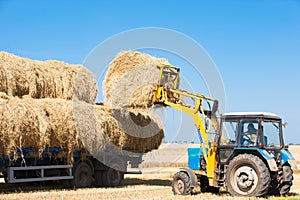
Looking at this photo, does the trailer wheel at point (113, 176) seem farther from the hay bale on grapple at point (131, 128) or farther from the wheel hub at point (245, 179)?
the wheel hub at point (245, 179)

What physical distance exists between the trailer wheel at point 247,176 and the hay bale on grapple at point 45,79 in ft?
20.3

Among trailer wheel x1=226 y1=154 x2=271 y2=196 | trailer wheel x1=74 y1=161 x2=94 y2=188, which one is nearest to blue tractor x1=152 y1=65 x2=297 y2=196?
trailer wheel x1=226 y1=154 x2=271 y2=196

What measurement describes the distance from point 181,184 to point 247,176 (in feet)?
6.50

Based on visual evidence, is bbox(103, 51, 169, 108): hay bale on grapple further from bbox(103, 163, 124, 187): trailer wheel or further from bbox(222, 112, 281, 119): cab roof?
bbox(222, 112, 281, 119): cab roof

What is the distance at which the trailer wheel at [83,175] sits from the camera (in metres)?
15.3

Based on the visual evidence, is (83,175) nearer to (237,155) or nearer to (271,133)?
(237,155)

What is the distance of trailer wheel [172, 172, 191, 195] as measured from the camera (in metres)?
12.2

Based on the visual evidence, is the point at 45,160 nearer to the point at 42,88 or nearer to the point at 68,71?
the point at 42,88

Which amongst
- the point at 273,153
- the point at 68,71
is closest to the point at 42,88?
the point at 68,71

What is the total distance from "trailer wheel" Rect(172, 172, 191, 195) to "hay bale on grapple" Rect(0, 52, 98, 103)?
15.7ft

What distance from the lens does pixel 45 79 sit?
1497 cm

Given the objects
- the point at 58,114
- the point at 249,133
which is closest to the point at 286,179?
the point at 249,133

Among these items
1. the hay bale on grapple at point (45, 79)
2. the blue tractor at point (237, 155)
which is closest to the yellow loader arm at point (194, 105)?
the blue tractor at point (237, 155)

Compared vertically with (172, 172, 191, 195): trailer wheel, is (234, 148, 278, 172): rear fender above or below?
above
